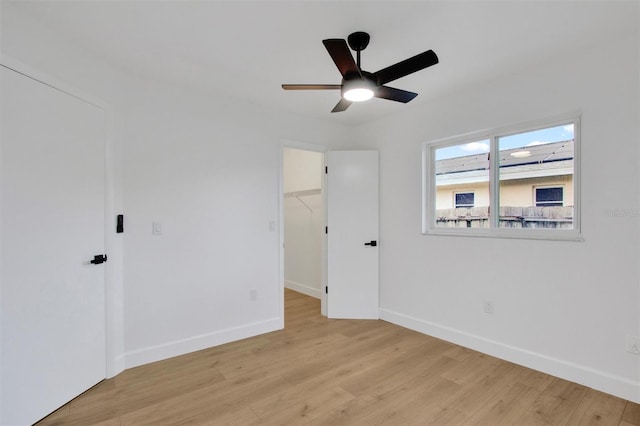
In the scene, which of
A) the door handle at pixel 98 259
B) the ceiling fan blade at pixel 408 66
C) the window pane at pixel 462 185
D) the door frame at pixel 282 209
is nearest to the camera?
the ceiling fan blade at pixel 408 66

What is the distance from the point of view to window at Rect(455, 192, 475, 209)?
123 inches

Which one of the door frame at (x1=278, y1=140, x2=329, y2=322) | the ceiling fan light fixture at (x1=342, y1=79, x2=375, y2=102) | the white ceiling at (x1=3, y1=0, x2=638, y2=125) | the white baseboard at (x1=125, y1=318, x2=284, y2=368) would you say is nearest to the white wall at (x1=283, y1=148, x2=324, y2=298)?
the door frame at (x1=278, y1=140, x2=329, y2=322)

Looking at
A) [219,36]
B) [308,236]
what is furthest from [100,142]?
[308,236]

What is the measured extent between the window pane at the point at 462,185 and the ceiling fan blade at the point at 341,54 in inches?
71.0

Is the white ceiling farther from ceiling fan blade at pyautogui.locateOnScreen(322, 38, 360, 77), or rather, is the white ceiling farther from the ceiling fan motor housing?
ceiling fan blade at pyautogui.locateOnScreen(322, 38, 360, 77)

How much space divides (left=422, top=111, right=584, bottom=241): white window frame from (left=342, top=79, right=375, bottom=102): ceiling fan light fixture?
1.52 m

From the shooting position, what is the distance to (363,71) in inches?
78.9

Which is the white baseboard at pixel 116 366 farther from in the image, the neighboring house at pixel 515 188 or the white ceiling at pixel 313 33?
the neighboring house at pixel 515 188

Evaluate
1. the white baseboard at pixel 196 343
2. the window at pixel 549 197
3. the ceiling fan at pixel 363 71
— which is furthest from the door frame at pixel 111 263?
the window at pixel 549 197

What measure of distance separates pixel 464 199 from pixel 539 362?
156 cm

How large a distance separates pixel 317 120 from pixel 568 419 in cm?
354

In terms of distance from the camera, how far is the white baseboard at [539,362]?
2.13 m

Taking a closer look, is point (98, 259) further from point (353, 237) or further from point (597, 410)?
point (597, 410)

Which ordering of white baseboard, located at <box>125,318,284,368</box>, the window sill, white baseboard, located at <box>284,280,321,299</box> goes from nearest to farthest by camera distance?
the window sill → white baseboard, located at <box>125,318,284,368</box> → white baseboard, located at <box>284,280,321,299</box>
